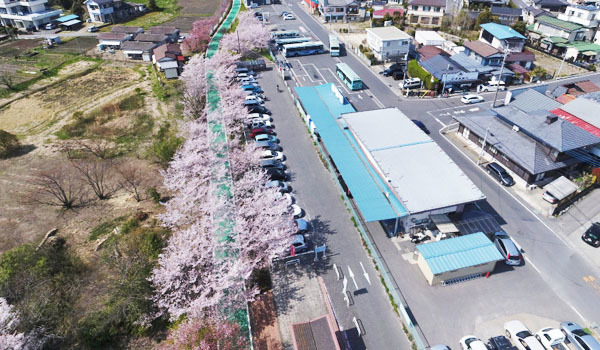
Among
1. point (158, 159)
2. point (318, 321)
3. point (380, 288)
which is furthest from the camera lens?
point (158, 159)

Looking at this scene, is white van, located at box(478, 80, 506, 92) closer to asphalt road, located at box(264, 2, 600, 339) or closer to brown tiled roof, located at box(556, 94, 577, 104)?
brown tiled roof, located at box(556, 94, 577, 104)

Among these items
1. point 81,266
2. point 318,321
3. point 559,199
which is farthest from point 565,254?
point 81,266

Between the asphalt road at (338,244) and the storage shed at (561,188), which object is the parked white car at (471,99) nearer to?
the storage shed at (561,188)

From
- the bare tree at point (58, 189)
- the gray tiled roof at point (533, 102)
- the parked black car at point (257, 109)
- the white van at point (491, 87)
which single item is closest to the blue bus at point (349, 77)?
the parked black car at point (257, 109)

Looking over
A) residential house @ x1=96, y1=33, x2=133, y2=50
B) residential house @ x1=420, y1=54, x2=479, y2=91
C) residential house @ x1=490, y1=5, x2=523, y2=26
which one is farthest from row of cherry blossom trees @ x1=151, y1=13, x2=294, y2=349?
residential house @ x1=490, y1=5, x2=523, y2=26

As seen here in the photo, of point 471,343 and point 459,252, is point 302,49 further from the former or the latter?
point 471,343

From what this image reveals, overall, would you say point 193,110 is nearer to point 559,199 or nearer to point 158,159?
point 158,159

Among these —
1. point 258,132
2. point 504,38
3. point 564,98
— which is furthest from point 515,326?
point 504,38
